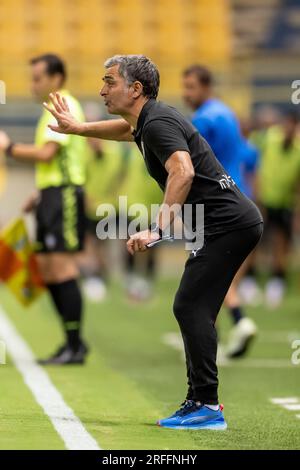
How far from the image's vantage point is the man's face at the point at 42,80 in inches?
313

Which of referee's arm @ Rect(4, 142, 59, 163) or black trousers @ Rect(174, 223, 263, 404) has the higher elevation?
referee's arm @ Rect(4, 142, 59, 163)

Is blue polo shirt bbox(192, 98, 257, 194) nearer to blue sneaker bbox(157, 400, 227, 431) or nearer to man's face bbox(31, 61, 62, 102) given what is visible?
man's face bbox(31, 61, 62, 102)

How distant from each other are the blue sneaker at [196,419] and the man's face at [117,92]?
148 centimetres

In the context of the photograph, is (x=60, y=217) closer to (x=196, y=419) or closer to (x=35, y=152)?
(x=35, y=152)

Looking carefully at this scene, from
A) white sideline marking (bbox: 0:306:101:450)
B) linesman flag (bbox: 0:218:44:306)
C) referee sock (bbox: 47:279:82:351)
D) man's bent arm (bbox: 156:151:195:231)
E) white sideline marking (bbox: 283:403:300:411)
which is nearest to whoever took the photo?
white sideline marking (bbox: 0:306:101:450)

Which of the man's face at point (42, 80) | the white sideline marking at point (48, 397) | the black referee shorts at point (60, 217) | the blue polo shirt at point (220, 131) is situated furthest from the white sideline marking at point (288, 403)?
the man's face at point (42, 80)

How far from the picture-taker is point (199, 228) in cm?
539

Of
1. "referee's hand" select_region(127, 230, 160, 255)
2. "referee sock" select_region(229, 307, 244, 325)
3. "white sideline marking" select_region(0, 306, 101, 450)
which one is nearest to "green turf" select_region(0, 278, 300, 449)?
"white sideline marking" select_region(0, 306, 101, 450)

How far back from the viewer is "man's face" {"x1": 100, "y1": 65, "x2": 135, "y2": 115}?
17.2 ft

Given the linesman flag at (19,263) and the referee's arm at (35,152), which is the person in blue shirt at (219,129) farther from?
the linesman flag at (19,263)

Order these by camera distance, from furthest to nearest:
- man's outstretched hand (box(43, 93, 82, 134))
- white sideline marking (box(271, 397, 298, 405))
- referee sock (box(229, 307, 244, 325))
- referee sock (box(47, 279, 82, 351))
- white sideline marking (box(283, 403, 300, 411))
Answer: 1. referee sock (box(229, 307, 244, 325))
2. referee sock (box(47, 279, 82, 351))
3. white sideline marking (box(271, 397, 298, 405))
4. white sideline marking (box(283, 403, 300, 411))
5. man's outstretched hand (box(43, 93, 82, 134))

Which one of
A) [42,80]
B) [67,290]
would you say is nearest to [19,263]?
[67,290]

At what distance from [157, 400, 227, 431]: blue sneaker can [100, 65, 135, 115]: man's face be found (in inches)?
58.3
